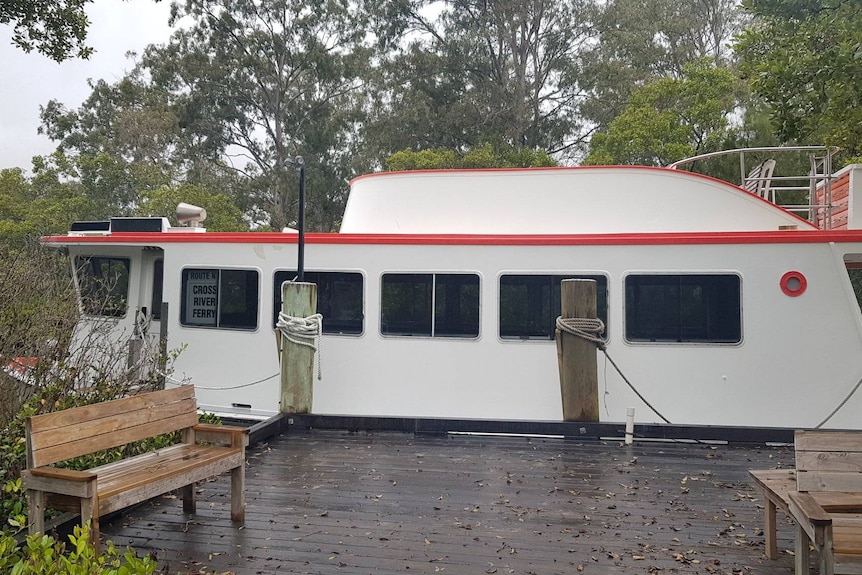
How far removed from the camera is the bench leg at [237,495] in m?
4.53

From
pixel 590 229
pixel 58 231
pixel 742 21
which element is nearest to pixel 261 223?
pixel 58 231

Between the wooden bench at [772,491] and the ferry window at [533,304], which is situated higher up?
the ferry window at [533,304]

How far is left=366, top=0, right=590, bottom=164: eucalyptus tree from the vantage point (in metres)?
26.4

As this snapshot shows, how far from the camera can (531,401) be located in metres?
7.24

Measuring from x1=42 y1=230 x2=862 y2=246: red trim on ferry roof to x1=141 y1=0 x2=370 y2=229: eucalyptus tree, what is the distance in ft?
71.5

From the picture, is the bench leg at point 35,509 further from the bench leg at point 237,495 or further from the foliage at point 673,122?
the foliage at point 673,122

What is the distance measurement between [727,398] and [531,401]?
195 cm

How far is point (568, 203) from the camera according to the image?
781 cm

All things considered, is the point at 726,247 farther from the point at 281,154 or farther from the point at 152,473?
the point at 281,154

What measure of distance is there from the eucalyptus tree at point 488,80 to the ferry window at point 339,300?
19235mm

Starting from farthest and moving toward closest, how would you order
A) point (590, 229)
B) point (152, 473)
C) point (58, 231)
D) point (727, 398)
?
point (58, 231) → point (590, 229) → point (727, 398) → point (152, 473)

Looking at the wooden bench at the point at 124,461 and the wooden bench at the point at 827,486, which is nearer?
the wooden bench at the point at 827,486

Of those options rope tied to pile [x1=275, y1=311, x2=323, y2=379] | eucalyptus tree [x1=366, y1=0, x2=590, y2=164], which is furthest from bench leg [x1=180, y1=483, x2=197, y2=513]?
eucalyptus tree [x1=366, y1=0, x2=590, y2=164]

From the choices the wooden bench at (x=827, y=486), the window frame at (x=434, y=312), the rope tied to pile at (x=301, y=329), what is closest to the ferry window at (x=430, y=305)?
the window frame at (x=434, y=312)
